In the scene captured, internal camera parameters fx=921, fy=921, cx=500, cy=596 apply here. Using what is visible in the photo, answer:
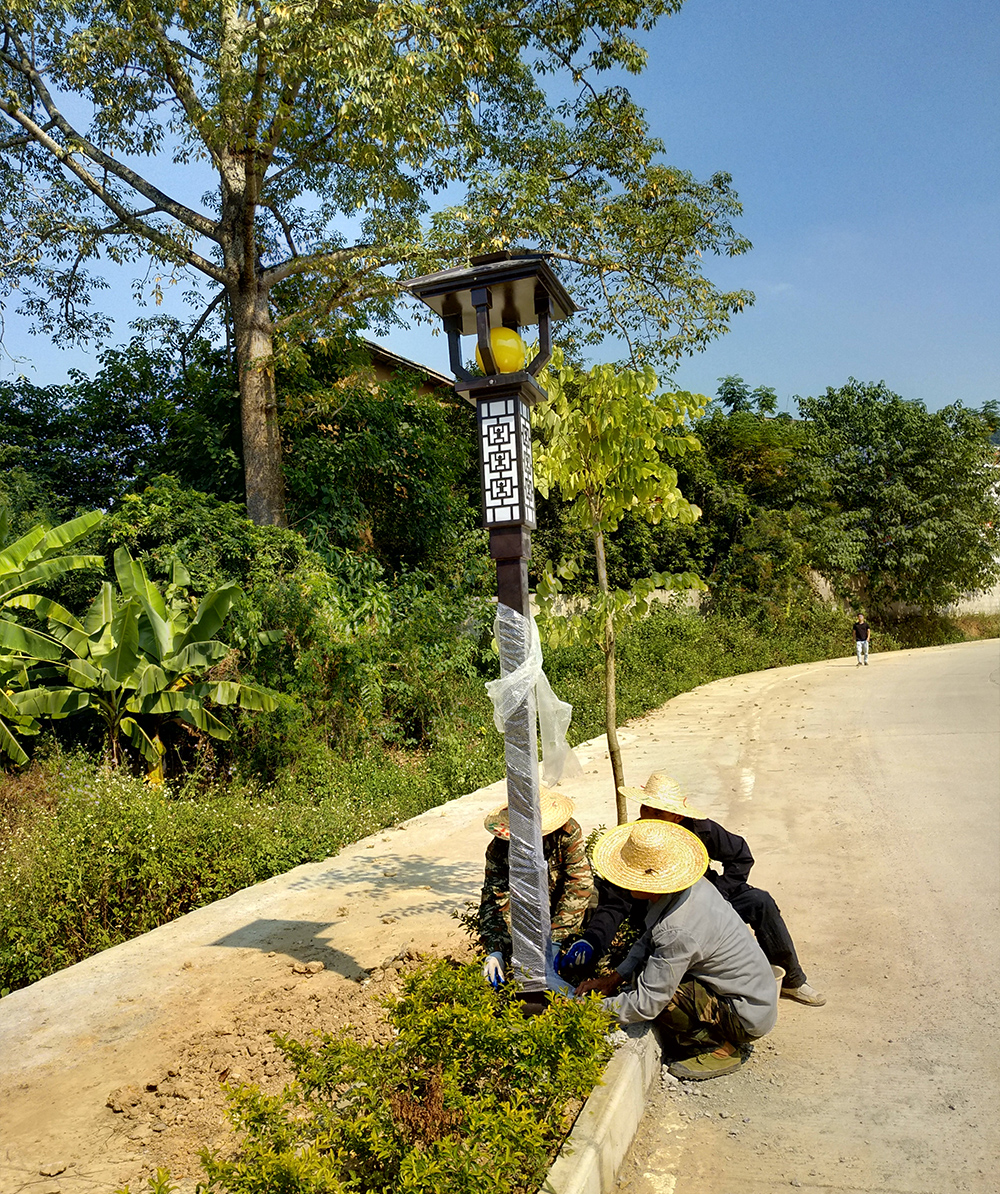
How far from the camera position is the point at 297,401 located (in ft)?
43.2

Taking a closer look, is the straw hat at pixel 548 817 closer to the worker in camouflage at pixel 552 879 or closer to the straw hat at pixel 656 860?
the worker in camouflage at pixel 552 879

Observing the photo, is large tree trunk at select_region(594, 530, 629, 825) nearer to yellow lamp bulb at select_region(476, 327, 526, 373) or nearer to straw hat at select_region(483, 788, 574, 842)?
straw hat at select_region(483, 788, 574, 842)

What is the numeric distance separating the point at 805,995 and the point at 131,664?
665 centimetres

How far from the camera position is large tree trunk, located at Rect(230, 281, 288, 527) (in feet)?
41.5

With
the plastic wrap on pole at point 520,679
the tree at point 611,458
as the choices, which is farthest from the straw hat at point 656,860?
the tree at point 611,458

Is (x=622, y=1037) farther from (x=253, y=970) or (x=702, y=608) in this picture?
(x=702, y=608)

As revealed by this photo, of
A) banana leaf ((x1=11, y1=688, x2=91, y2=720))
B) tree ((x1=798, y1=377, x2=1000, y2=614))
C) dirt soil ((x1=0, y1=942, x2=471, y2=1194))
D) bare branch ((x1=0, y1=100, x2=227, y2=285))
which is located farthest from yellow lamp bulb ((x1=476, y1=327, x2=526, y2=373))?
tree ((x1=798, y1=377, x2=1000, y2=614))

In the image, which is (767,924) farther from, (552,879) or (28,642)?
(28,642)

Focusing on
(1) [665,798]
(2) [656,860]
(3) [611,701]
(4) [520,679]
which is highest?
(4) [520,679]

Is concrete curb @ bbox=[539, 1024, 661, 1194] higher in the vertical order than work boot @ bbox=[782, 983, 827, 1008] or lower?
higher

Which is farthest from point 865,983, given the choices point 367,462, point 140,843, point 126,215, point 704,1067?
point 126,215

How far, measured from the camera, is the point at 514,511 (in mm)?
4070

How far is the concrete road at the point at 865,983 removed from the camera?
352 centimetres

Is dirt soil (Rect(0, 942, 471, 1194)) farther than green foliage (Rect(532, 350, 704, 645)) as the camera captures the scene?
No
